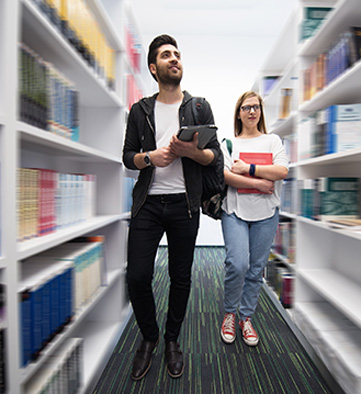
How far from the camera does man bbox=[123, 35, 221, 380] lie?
53.3 inches

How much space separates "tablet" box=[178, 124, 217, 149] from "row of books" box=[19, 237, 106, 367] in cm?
65

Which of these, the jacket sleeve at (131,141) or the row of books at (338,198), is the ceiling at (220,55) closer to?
the row of books at (338,198)

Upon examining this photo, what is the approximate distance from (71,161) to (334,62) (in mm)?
1557

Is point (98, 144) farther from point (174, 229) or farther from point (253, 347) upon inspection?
point (253, 347)

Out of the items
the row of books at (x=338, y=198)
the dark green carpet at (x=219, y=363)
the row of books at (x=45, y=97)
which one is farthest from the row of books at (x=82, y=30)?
the dark green carpet at (x=219, y=363)

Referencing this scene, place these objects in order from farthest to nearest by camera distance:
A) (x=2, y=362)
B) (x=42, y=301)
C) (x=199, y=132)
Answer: (x=199, y=132) → (x=42, y=301) → (x=2, y=362)

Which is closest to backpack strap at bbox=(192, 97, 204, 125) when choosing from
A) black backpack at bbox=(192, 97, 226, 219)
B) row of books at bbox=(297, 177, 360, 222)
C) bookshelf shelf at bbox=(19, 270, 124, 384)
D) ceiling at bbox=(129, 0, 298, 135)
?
→ black backpack at bbox=(192, 97, 226, 219)

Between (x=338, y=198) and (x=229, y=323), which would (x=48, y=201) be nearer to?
(x=229, y=323)

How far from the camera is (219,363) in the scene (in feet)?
4.93

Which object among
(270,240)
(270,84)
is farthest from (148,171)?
(270,84)

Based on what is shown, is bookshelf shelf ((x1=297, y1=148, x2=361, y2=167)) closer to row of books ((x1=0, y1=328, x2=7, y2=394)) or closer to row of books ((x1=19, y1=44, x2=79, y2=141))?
row of books ((x1=19, y1=44, x2=79, y2=141))

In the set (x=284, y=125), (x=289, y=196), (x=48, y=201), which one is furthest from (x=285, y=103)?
(x=48, y=201)

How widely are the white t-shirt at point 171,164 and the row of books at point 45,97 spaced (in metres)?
0.38

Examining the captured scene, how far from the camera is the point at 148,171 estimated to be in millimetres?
1371
